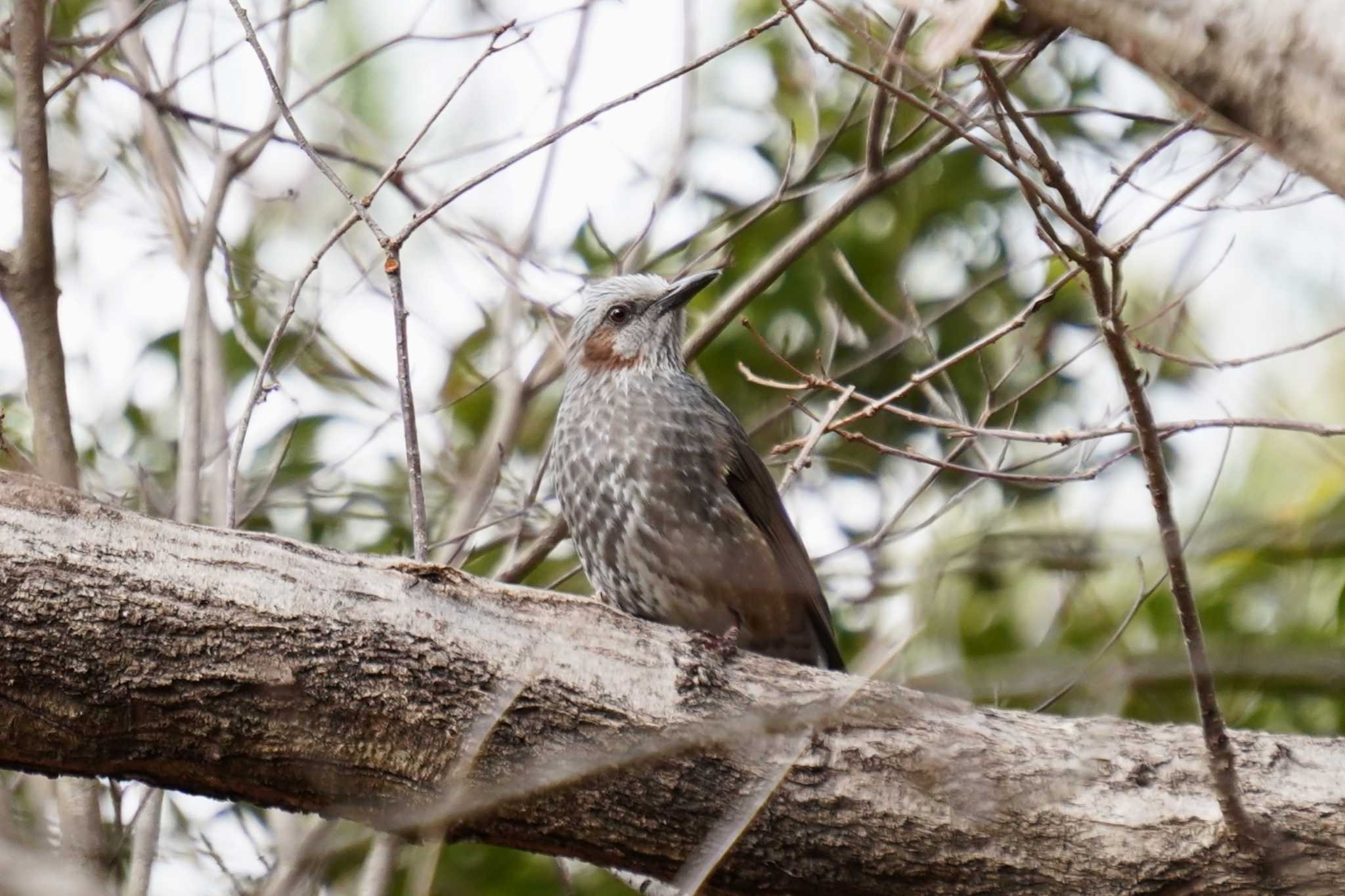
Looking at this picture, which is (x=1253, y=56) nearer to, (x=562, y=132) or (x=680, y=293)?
(x=562, y=132)

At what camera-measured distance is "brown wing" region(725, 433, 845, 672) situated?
4.51 metres

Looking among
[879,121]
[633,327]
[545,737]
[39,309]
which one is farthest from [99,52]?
[545,737]

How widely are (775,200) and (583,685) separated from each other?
195cm

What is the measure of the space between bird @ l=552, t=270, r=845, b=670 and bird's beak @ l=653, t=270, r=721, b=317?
0.08 meters

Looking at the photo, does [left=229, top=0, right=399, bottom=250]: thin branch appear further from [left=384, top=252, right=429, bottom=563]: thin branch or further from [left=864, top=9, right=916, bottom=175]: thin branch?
[left=864, top=9, right=916, bottom=175]: thin branch

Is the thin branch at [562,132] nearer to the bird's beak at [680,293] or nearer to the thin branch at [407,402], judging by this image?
the thin branch at [407,402]

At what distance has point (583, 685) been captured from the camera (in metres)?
3.03

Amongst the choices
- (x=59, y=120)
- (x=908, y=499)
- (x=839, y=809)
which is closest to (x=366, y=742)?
(x=839, y=809)

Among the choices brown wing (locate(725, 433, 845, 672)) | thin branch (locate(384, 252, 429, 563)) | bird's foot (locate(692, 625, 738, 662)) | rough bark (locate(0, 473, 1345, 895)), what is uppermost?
brown wing (locate(725, 433, 845, 672))

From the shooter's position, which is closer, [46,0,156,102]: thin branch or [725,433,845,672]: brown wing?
[46,0,156,102]: thin branch

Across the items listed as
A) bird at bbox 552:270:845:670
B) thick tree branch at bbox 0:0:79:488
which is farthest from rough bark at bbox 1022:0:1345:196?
bird at bbox 552:270:845:670

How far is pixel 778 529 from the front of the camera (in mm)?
4555

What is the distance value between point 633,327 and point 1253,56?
4010mm

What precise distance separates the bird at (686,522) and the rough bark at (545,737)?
3.96ft
